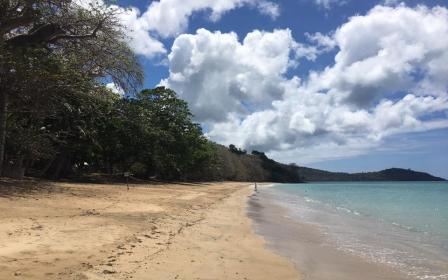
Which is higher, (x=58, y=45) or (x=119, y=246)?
(x=58, y=45)

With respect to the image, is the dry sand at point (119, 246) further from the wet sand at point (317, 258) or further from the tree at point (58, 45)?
the tree at point (58, 45)

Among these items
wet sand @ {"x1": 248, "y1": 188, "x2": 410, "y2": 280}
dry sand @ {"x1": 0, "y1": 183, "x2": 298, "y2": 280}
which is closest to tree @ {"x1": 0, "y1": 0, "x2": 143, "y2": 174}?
dry sand @ {"x1": 0, "y1": 183, "x2": 298, "y2": 280}

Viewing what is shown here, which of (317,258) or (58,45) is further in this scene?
(58,45)

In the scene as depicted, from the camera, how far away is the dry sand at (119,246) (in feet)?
25.0

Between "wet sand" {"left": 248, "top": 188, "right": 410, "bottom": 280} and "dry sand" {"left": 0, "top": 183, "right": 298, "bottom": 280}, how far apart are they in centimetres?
45

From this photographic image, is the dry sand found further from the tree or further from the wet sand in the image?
the tree

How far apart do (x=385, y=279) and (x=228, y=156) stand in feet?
379

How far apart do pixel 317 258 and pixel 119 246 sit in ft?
14.4

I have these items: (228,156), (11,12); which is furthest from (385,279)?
(228,156)

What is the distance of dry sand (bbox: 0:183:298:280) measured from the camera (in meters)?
7.61

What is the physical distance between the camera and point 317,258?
11.0m

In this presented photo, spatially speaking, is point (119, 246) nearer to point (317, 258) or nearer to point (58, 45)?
point (317, 258)

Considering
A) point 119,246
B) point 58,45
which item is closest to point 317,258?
point 119,246

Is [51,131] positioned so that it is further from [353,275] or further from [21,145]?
[353,275]
